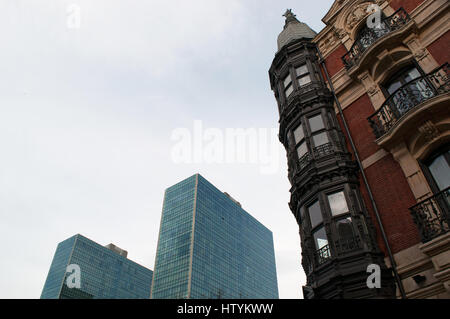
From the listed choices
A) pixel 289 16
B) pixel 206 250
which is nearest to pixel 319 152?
pixel 289 16

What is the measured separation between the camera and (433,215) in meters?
9.23

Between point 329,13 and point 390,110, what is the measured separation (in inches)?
305

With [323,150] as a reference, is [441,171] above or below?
below

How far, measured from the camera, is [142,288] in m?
190

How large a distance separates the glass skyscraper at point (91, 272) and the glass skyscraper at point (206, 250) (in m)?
42.8

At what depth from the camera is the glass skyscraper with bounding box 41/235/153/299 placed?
156 m

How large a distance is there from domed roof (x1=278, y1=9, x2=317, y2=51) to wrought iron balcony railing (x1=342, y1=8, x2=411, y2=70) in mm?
3928

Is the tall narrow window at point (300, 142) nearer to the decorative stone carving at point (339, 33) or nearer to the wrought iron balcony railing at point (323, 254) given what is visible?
the wrought iron balcony railing at point (323, 254)

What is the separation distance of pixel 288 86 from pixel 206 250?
127 metres

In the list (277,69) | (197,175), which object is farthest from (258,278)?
(277,69)

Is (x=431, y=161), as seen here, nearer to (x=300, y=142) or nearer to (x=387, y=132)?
(x=387, y=132)

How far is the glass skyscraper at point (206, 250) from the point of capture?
126 meters

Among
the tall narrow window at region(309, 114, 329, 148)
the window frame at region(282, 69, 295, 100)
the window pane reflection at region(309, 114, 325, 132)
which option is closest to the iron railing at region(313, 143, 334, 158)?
the tall narrow window at region(309, 114, 329, 148)
